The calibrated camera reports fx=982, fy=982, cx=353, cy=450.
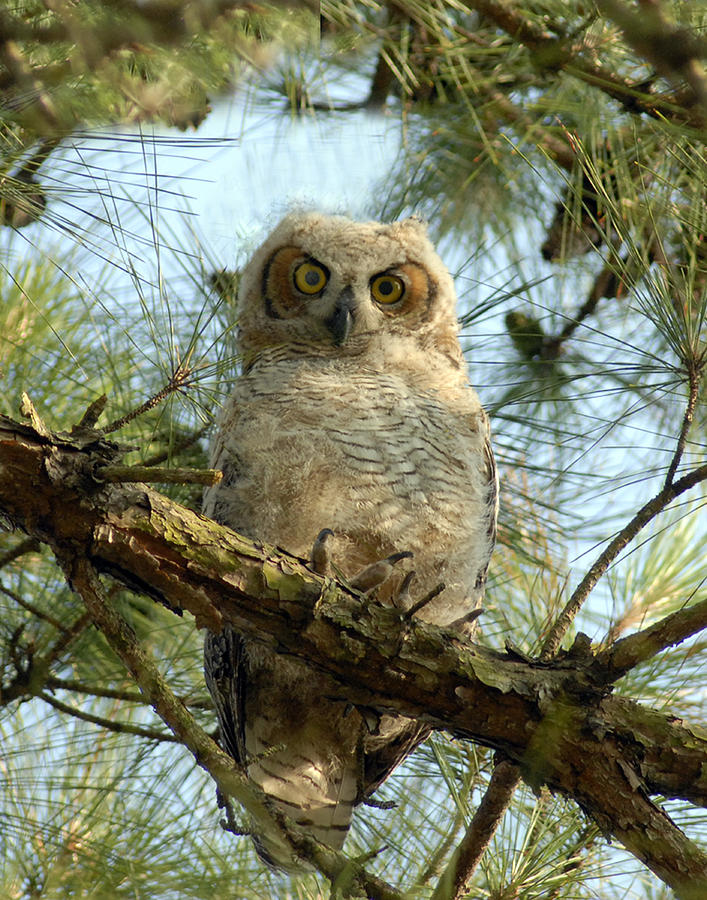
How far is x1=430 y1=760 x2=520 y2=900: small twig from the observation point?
1704 millimetres

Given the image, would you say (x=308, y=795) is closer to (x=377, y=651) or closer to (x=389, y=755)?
(x=389, y=755)

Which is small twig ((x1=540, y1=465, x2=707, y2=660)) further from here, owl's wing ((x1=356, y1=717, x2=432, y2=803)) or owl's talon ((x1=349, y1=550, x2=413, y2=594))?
owl's wing ((x1=356, y1=717, x2=432, y2=803))

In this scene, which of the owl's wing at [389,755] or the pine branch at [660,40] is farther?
the owl's wing at [389,755]

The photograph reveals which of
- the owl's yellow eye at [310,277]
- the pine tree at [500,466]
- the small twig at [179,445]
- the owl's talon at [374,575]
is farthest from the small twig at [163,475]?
the owl's yellow eye at [310,277]

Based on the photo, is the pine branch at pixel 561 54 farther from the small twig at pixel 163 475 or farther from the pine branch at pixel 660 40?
the small twig at pixel 163 475

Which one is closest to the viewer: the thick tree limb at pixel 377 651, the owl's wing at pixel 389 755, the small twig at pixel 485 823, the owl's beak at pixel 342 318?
the thick tree limb at pixel 377 651

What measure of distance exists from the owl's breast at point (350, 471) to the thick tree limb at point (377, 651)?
0.43 metres

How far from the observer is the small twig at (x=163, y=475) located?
119 centimetres

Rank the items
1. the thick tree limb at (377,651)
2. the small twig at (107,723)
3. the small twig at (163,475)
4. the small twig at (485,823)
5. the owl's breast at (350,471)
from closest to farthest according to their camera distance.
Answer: the small twig at (163,475) < the thick tree limb at (377,651) < the small twig at (485,823) < the owl's breast at (350,471) < the small twig at (107,723)

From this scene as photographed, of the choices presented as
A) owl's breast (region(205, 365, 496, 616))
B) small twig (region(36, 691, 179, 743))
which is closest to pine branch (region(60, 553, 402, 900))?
owl's breast (region(205, 365, 496, 616))

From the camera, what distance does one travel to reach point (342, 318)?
248 cm

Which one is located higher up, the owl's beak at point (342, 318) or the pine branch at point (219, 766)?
the owl's beak at point (342, 318)

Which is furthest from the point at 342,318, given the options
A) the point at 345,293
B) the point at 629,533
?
the point at 629,533

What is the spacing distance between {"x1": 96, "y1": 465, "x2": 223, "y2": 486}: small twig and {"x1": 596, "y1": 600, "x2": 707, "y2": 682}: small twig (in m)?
0.71
